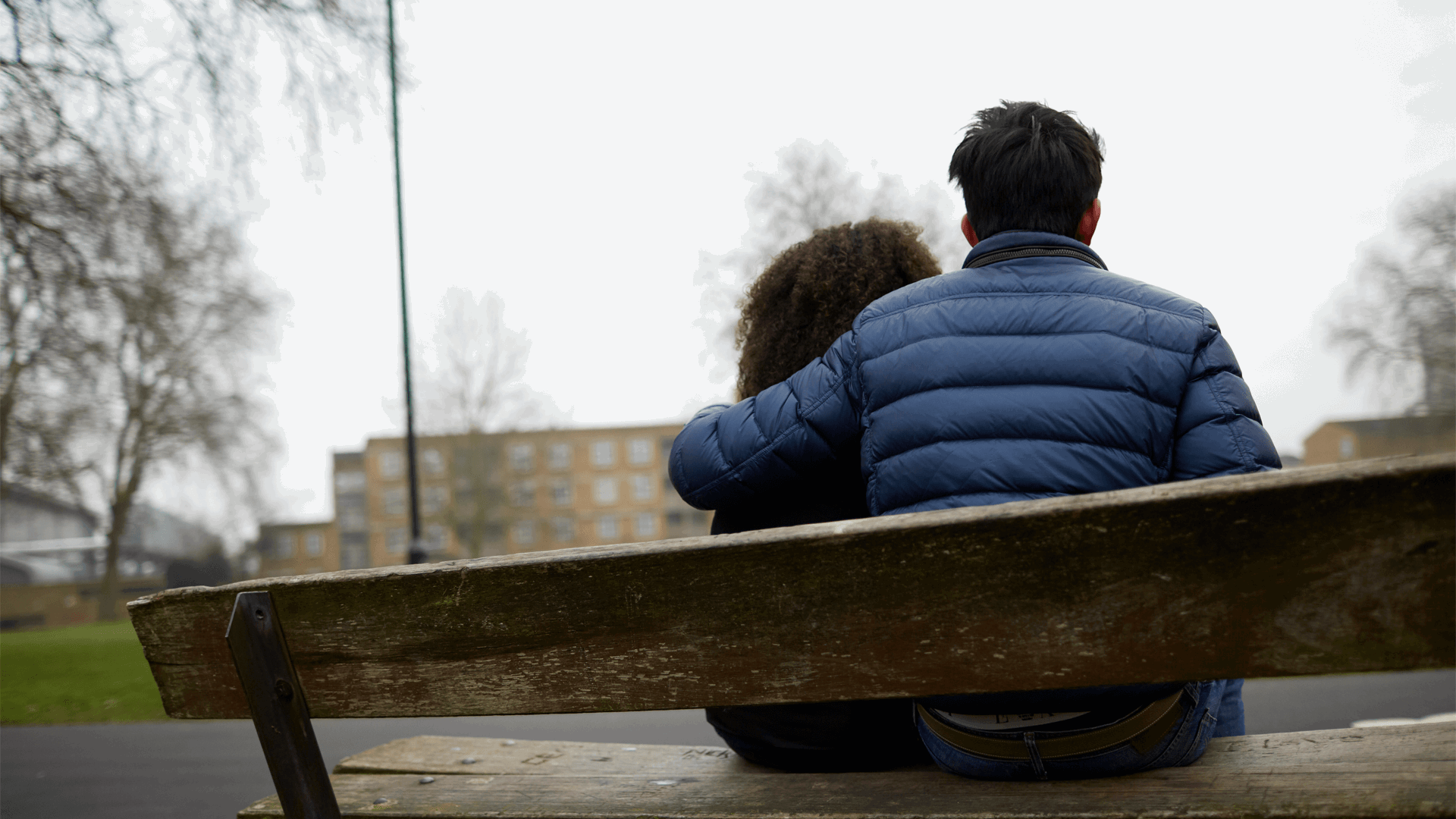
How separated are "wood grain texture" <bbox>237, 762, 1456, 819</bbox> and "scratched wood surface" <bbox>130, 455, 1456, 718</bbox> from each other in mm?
318

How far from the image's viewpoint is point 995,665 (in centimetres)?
129

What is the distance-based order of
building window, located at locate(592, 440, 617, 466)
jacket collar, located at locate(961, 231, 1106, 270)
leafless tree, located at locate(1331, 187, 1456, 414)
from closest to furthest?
jacket collar, located at locate(961, 231, 1106, 270) → leafless tree, located at locate(1331, 187, 1456, 414) → building window, located at locate(592, 440, 617, 466)

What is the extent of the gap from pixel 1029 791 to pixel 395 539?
88.5 meters

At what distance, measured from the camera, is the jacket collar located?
190cm

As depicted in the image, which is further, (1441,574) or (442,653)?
(442,653)

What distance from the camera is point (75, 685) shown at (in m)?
11.4

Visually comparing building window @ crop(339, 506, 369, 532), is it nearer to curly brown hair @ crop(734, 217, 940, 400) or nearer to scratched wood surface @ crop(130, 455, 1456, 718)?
curly brown hair @ crop(734, 217, 940, 400)

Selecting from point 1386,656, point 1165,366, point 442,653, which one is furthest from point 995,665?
point 442,653

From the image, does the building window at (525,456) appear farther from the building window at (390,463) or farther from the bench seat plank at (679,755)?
the bench seat plank at (679,755)

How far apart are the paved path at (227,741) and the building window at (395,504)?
8065 cm

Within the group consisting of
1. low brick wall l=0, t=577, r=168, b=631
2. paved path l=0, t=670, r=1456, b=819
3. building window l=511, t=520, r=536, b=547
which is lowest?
building window l=511, t=520, r=536, b=547

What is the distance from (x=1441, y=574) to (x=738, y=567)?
84 centimetres

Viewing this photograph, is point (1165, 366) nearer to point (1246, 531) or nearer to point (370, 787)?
point (1246, 531)

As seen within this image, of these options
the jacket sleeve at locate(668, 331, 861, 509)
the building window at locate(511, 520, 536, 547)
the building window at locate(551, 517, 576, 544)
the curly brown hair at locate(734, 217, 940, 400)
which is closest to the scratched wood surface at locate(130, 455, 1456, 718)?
the jacket sleeve at locate(668, 331, 861, 509)
